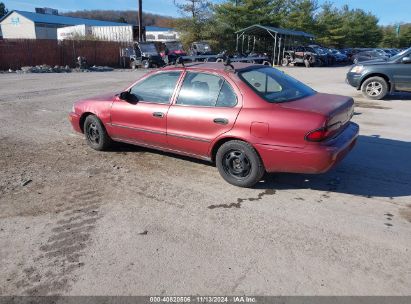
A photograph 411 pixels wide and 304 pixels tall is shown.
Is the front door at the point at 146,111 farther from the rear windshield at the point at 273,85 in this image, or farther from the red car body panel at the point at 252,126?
the rear windshield at the point at 273,85

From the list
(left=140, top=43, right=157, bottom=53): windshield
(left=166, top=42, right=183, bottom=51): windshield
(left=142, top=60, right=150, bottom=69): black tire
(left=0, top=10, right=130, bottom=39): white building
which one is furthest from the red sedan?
(left=0, top=10, right=130, bottom=39): white building

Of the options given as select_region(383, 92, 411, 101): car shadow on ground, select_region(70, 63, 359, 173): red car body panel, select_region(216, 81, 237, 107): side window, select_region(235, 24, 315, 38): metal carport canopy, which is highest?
select_region(235, 24, 315, 38): metal carport canopy

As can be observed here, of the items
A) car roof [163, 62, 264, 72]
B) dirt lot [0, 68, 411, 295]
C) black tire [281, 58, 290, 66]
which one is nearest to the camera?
dirt lot [0, 68, 411, 295]

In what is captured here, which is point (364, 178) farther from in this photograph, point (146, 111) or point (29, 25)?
point (29, 25)

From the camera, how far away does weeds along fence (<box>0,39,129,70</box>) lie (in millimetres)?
25397

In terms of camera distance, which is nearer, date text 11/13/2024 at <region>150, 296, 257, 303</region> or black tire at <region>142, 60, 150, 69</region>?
date text 11/13/2024 at <region>150, 296, 257, 303</region>

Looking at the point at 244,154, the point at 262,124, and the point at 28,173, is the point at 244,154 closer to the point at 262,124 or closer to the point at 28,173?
the point at 262,124

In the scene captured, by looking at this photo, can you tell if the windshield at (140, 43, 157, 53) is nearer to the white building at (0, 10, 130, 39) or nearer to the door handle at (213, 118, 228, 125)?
the door handle at (213, 118, 228, 125)

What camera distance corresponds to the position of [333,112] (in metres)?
4.03

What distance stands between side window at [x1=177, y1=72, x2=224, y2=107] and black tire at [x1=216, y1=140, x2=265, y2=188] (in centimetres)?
62

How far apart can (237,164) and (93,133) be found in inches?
110

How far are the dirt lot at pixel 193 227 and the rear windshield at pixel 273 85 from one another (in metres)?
1.09

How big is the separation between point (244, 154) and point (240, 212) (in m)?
0.77

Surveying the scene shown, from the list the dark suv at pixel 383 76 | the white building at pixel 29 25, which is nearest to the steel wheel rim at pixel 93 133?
the dark suv at pixel 383 76
